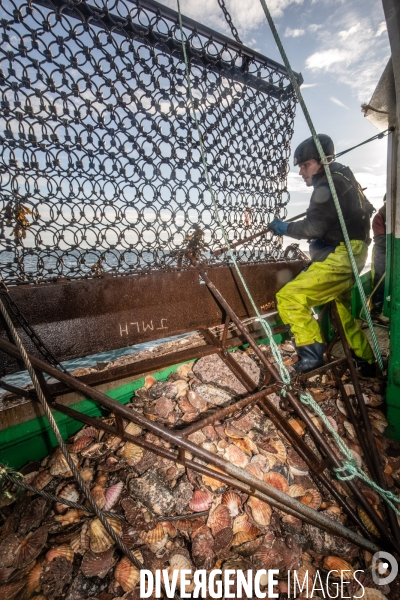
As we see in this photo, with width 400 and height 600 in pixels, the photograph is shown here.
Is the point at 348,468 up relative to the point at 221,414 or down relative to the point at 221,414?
down

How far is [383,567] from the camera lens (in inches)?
78.5

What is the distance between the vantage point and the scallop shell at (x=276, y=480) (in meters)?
2.34

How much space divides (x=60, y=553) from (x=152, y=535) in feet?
2.05

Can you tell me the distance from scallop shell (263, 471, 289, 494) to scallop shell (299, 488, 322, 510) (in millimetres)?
165

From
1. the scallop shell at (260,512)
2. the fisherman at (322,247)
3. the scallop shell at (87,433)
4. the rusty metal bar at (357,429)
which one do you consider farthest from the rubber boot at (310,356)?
the scallop shell at (87,433)

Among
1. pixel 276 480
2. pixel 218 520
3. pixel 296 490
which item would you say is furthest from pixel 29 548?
pixel 296 490

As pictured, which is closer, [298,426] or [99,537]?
[99,537]

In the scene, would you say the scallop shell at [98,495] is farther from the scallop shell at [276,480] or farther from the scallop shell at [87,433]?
the scallop shell at [276,480]

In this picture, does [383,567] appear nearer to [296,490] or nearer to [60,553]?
[296,490]

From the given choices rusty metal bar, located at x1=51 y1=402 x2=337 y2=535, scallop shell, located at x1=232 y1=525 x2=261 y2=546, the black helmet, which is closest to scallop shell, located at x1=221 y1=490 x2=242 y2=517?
scallop shell, located at x1=232 y1=525 x2=261 y2=546

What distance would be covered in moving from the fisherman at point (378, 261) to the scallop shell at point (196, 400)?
3.55m

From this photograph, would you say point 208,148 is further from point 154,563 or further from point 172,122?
point 154,563

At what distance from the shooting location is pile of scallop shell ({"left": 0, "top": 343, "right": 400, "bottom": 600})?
1793 mm

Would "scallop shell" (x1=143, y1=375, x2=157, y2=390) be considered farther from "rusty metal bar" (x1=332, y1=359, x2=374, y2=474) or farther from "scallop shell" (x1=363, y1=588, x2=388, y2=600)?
"scallop shell" (x1=363, y1=588, x2=388, y2=600)
